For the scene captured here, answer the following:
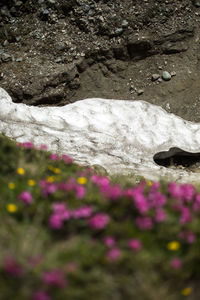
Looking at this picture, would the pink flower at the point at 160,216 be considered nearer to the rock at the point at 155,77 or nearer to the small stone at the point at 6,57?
the rock at the point at 155,77

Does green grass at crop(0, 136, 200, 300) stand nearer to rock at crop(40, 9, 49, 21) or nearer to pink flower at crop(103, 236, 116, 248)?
pink flower at crop(103, 236, 116, 248)

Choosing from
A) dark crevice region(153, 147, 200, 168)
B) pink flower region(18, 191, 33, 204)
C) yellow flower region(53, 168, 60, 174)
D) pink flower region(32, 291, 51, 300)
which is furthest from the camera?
dark crevice region(153, 147, 200, 168)

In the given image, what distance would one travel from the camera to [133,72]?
12930mm

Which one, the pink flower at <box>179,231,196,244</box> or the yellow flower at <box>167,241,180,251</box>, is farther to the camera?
the pink flower at <box>179,231,196,244</box>

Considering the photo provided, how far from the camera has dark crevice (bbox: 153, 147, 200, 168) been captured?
9195mm

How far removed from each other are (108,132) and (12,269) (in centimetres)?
636

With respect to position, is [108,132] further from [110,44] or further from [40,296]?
[40,296]

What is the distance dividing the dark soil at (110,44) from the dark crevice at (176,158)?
2.97m

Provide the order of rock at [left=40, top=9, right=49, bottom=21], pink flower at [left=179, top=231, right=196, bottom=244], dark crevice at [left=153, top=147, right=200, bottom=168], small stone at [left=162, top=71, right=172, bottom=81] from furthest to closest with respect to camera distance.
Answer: rock at [left=40, top=9, right=49, bottom=21] → small stone at [left=162, top=71, right=172, bottom=81] → dark crevice at [left=153, top=147, right=200, bottom=168] → pink flower at [left=179, top=231, right=196, bottom=244]

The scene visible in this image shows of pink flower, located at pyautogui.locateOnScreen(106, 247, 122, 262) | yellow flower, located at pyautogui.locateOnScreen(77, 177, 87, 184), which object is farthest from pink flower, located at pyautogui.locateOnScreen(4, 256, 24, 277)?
yellow flower, located at pyautogui.locateOnScreen(77, 177, 87, 184)

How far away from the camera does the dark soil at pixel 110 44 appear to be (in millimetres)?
12500

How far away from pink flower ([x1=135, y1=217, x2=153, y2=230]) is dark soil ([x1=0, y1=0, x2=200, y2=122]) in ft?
28.9

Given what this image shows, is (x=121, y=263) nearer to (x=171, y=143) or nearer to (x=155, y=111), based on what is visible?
(x=171, y=143)

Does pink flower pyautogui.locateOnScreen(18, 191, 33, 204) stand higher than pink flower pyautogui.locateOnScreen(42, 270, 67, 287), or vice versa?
pink flower pyautogui.locateOnScreen(42, 270, 67, 287)
